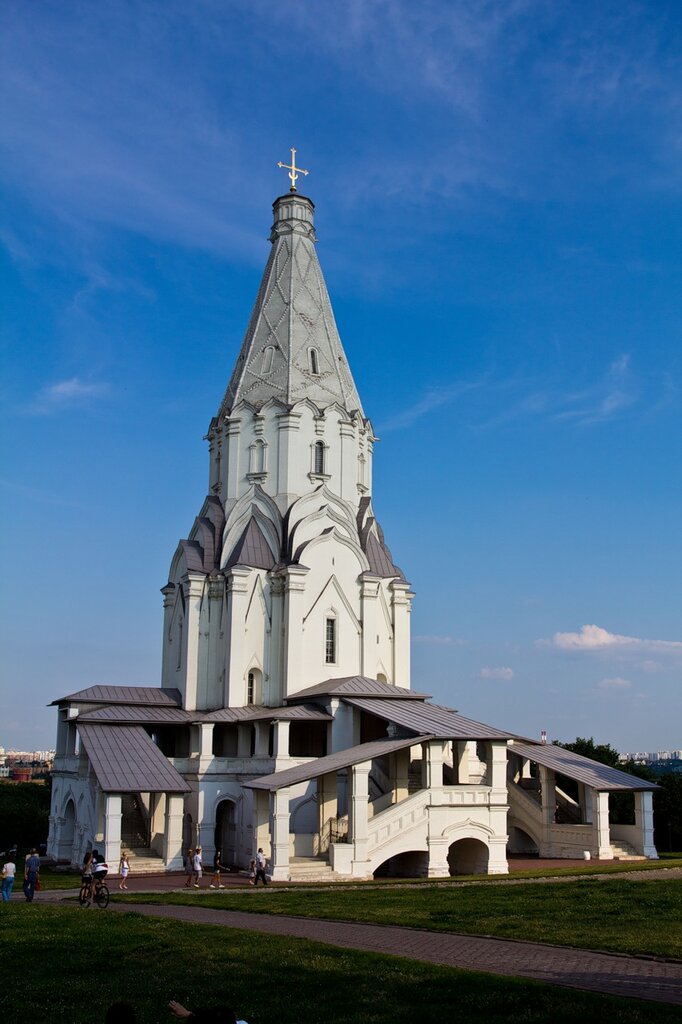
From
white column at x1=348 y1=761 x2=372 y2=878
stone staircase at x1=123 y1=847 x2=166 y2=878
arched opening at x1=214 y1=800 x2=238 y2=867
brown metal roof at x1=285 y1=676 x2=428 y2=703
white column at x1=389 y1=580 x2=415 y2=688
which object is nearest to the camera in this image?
white column at x1=348 y1=761 x2=372 y2=878

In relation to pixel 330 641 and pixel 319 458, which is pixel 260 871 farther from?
pixel 319 458

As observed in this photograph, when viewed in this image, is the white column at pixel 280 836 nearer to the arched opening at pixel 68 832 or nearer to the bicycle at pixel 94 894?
the bicycle at pixel 94 894

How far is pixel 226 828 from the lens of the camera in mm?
32250

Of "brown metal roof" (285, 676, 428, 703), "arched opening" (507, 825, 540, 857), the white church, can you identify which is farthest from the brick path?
"arched opening" (507, 825, 540, 857)

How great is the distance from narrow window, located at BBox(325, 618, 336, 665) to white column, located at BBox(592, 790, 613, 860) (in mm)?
10204

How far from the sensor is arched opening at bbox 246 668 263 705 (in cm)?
3403

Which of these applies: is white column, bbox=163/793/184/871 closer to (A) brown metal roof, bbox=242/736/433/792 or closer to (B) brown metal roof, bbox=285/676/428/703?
(A) brown metal roof, bbox=242/736/433/792

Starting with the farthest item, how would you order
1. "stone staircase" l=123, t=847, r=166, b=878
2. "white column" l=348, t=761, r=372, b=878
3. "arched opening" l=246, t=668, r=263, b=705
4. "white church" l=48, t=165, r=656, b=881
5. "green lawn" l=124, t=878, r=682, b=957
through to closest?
1. "arched opening" l=246, t=668, r=263, b=705
2. "stone staircase" l=123, t=847, r=166, b=878
3. "white church" l=48, t=165, r=656, b=881
4. "white column" l=348, t=761, r=372, b=878
5. "green lawn" l=124, t=878, r=682, b=957

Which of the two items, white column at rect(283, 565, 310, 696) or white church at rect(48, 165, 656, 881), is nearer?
white church at rect(48, 165, 656, 881)

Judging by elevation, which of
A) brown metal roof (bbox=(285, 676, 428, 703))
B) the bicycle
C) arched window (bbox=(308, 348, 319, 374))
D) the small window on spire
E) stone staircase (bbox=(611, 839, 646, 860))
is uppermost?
arched window (bbox=(308, 348, 319, 374))

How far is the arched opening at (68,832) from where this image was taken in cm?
3216

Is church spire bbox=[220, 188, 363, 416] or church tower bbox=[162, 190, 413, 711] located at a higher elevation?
church spire bbox=[220, 188, 363, 416]

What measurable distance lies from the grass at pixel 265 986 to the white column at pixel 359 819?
1067 centimetres

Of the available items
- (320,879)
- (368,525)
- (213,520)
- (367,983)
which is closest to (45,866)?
(320,879)
